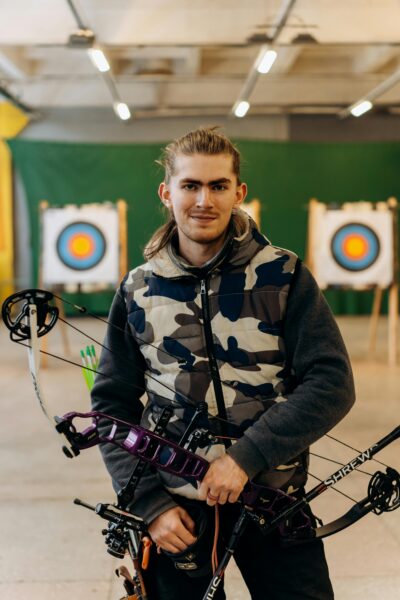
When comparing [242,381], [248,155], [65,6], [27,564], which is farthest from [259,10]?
[242,381]

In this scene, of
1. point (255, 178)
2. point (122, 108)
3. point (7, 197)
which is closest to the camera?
point (122, 108)

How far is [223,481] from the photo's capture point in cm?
96

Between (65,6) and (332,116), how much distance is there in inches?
146

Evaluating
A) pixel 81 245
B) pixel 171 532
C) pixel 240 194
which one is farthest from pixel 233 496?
pixel 81 245

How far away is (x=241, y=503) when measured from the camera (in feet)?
3.44

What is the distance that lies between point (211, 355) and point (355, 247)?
14.0ft

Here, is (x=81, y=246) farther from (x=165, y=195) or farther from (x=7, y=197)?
(x=165, y=195)

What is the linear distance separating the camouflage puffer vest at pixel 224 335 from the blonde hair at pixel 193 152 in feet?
0.17

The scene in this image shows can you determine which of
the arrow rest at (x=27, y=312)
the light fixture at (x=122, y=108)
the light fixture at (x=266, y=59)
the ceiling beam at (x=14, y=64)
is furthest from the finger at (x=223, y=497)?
the ceiling beam at (x=14, y=64)

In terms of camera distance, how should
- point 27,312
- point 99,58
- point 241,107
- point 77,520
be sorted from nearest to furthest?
point 27,312, point 77,520, point 99,58, point 241,107

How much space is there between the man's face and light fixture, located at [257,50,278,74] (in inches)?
154

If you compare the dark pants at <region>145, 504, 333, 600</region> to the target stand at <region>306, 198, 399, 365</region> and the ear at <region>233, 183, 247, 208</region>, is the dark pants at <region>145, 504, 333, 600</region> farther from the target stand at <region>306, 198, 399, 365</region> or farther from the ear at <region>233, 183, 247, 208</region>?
the target stand at <region>306, 198, 399, 365</region>

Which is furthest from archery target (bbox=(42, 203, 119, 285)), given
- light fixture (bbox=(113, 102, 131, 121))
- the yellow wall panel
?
the yellow wall panel

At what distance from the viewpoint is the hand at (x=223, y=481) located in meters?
0.96
